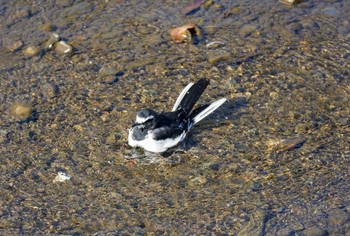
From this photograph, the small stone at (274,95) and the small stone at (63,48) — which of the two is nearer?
the small stone at (274,95)

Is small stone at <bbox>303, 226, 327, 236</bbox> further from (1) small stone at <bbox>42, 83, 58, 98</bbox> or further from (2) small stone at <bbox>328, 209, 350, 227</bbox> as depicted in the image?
(1) small stone at <bbox>42, 83, 58, 98</bbox>

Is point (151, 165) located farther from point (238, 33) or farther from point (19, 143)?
point (238, 33)

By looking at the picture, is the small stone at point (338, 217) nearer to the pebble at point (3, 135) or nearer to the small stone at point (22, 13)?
the pebble at point (3, 135)

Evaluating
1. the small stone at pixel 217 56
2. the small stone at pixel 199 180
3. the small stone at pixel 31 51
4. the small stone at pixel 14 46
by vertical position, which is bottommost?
the small stone at pixel 217 56

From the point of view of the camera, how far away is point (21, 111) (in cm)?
815

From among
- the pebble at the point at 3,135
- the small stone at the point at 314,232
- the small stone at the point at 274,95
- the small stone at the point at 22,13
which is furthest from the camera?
the small stone at the point at 22,13

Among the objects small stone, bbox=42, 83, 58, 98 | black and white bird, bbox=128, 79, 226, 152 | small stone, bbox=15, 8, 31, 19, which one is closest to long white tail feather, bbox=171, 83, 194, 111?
black and white bird, bbox=128, 79, 226, 152

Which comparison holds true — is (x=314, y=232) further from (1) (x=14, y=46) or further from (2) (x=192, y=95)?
(1) (x=14, y=46)

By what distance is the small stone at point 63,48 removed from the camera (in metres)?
9.17

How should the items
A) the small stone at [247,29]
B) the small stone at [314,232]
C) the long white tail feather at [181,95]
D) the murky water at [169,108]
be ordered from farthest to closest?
the small stone at [247,29] < the long white tail feather at [181,95] < the murky water at [169,108] < the small stone at [314,232]

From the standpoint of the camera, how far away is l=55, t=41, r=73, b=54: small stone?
9172 millimetres

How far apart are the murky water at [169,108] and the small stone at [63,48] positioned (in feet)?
0.17

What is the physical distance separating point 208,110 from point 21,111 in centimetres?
208

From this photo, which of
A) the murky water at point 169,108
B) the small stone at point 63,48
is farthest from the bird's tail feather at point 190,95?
the small stone at point 63,48
